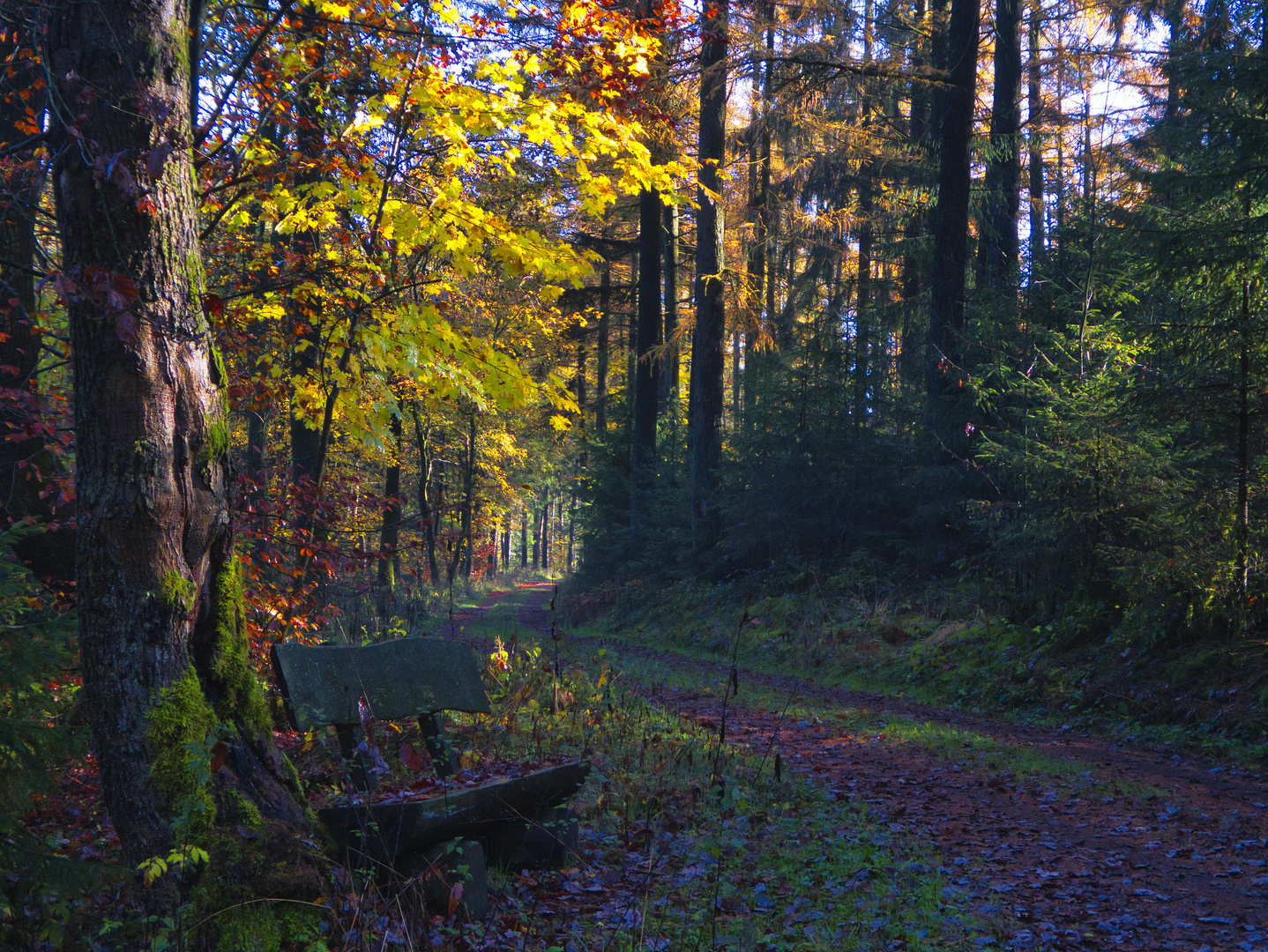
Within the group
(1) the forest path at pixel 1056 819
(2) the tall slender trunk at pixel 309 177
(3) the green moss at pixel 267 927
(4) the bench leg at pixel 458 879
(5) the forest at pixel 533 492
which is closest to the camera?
(3) the green moss at pixel 267 927

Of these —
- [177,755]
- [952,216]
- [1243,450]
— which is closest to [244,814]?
[177,755]

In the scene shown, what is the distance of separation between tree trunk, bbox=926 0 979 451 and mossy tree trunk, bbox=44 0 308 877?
40.2ft

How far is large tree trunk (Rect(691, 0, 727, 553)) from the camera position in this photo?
18.2m

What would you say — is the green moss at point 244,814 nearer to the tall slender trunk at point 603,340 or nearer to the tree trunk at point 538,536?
the tall slender trunk at point 603,340

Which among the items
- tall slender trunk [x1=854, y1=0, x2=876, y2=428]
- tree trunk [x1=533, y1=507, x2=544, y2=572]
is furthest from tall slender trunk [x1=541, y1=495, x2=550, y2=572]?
tall slender trunk [x1=854, y1=0, x2=876, y2=428]

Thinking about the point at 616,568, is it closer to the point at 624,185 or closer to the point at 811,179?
the point at 811,179

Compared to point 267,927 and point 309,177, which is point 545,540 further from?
point 267,927

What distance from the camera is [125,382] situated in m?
3.73

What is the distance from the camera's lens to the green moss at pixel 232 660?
13.3ft

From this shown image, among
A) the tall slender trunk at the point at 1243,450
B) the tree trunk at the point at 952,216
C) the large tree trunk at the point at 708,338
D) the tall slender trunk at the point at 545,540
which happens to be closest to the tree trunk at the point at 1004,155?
the tree trunk at the point at 952,216

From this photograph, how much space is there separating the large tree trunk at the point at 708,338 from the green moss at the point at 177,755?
51.8 feet

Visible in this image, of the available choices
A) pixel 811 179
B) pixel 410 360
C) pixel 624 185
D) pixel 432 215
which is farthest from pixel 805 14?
pixel 410 360

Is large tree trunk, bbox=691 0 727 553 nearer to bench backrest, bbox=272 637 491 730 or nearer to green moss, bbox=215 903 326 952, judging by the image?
bench backrest, bbox=272 637 491 730

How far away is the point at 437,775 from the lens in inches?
224
